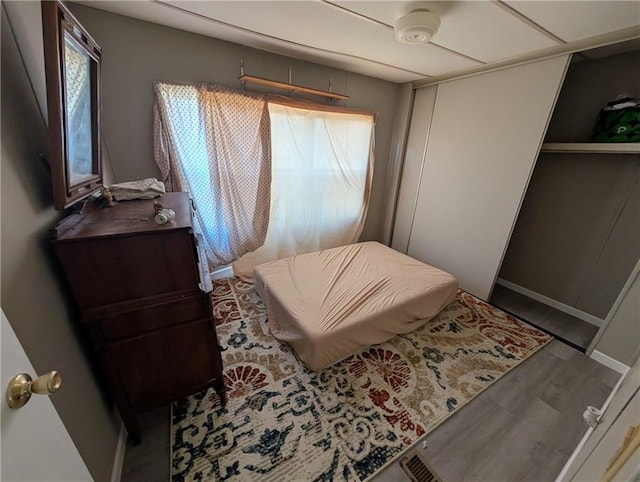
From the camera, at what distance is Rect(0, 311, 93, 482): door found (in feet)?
1.55

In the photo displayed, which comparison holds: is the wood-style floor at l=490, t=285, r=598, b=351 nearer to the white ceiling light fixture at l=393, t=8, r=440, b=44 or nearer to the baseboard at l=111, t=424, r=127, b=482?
the white ceiling light fixture at l=393, t=8, r=440, b=44

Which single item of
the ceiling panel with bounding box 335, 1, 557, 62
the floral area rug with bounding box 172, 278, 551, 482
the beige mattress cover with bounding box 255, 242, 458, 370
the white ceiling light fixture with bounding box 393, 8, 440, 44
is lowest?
the floral area rug with bounding box 172, 278, 551, 482

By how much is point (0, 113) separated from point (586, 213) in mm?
3838

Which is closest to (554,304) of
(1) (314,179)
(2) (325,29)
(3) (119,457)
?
(1) (314,179)

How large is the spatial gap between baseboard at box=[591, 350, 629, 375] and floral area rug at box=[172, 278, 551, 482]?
0.92 feet

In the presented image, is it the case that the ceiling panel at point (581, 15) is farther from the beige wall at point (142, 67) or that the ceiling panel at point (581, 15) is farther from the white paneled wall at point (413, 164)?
the beige wall at point (142, 67)

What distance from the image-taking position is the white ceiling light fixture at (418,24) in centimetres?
143

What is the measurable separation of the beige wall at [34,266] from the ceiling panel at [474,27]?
1.56 meters

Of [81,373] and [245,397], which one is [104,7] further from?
[245,397]

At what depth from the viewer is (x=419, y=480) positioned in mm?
1187

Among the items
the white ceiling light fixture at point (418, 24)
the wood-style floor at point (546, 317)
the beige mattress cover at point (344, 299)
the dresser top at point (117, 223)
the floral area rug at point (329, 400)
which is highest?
the white ceiling light fixture at point (418, 24)

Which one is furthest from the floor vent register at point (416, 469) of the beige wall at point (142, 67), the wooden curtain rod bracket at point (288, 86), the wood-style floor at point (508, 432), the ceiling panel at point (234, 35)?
the ceiling panel at point (234, 35)

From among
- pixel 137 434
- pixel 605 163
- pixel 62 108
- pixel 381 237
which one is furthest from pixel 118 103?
pixel 605 163

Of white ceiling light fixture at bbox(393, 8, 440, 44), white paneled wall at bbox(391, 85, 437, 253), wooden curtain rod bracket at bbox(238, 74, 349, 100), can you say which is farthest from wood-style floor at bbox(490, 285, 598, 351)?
wooden curtain rod bracket at bbox(238, 74, 349, 100)
